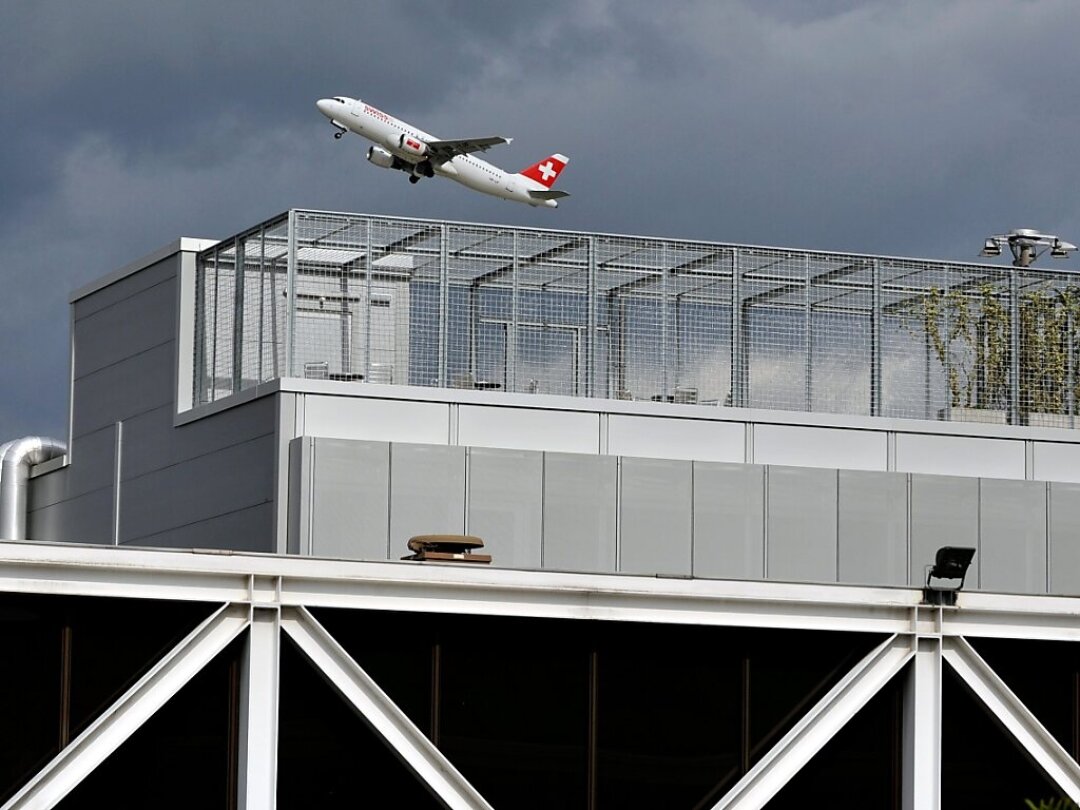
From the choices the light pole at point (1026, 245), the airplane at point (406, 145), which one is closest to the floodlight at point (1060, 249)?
the light pole at point (1026, 245)

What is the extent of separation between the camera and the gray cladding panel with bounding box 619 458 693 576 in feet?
115

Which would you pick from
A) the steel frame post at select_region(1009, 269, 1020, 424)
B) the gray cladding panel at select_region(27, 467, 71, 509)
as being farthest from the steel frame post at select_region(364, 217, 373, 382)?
the steel frame post at select_region(1009, 269, 1020, 424)

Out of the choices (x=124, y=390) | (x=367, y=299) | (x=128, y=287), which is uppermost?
(x=128, y=287)

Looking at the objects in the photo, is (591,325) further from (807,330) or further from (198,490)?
(198,490)

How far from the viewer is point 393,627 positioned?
2120 centimetres

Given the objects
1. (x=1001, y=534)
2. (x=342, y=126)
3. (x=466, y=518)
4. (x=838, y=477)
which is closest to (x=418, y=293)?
(x=466, y=518)

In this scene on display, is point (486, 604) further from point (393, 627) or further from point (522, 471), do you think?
point (522, 471)

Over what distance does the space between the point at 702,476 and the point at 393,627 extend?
603 inches

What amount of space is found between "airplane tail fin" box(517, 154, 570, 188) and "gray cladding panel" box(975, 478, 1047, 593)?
47.4m

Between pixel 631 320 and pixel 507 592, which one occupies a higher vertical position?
pixel 631 320

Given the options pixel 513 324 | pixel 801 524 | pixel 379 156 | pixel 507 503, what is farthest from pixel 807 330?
pixel 379 156

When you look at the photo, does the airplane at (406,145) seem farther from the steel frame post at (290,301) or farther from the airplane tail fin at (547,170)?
the steel frame post at (290,301)

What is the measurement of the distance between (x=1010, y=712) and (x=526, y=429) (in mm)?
13881

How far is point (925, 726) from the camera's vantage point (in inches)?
896
